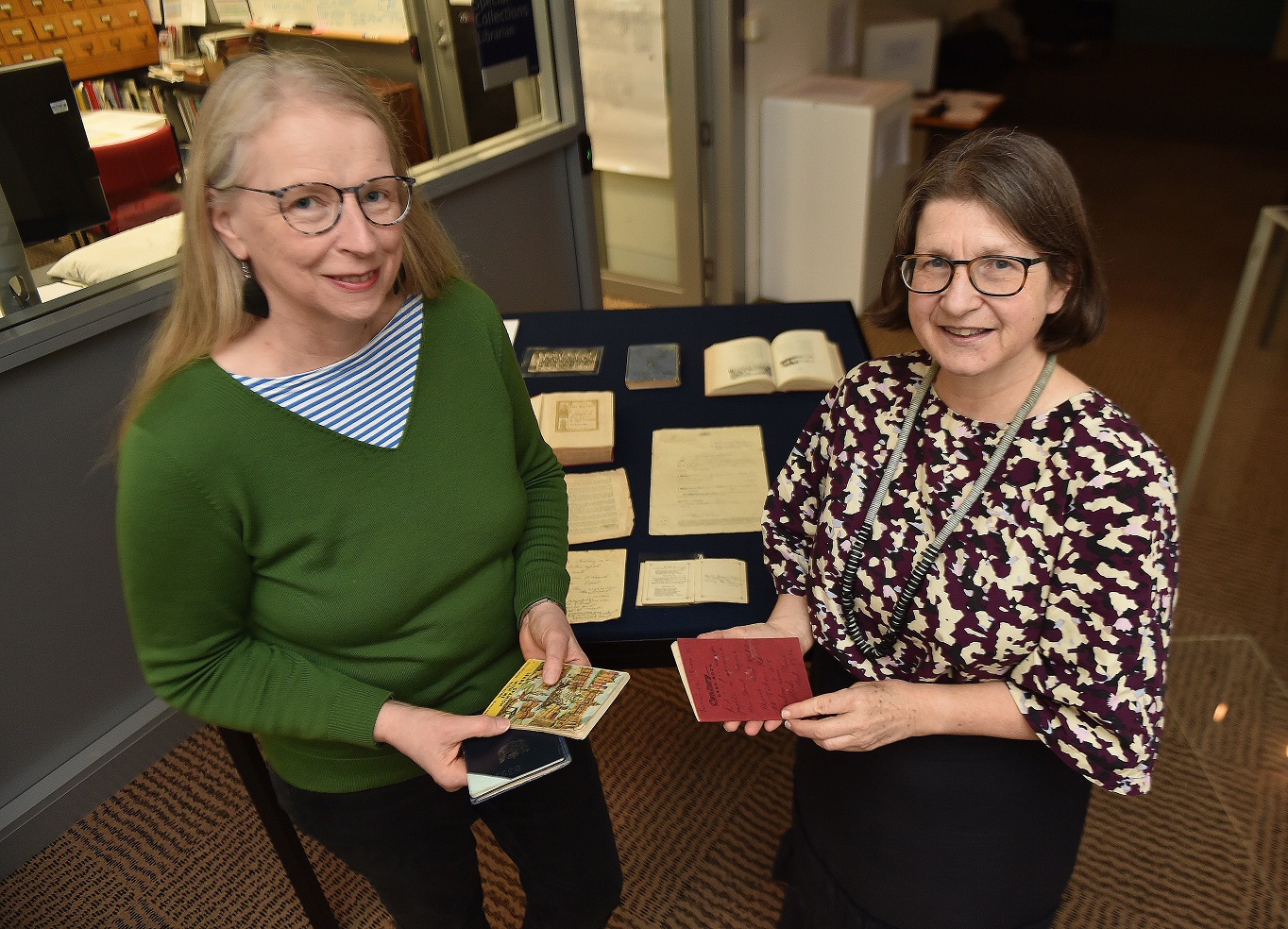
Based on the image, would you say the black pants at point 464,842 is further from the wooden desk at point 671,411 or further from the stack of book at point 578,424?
the stack of book at point 578,424

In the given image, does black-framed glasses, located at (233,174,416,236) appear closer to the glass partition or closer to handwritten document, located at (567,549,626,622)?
handwritten document, located at (567,549,626,622)

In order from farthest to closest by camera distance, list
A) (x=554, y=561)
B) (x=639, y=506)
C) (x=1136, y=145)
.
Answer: (x=1136, y=145)
(x=639, y=506)
(x=554, y=561)

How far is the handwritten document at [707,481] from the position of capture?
1.78m

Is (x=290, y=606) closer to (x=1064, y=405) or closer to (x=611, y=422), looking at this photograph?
(x=611, y=422)

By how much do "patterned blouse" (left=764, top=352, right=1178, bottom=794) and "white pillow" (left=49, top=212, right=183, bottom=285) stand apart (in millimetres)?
1827

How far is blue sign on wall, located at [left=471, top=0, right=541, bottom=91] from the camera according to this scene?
3.10 m

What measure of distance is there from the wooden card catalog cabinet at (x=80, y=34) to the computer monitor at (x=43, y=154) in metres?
0.10

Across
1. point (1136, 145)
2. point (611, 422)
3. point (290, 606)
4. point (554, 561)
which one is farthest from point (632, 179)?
point (1136, 145)

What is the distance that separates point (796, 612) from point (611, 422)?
2.20 ft

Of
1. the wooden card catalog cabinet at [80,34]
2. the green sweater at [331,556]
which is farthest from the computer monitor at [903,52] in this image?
the green sweater at [331,556]

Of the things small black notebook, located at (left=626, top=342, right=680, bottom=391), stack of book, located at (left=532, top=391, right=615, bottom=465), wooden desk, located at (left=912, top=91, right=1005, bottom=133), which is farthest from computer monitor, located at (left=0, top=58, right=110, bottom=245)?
wooden desk, located at (left=912, top=91, right=1005, bottom=133)

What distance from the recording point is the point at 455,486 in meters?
1.29

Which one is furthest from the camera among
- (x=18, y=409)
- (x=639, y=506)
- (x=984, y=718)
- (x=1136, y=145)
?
(x=1136, y=145)

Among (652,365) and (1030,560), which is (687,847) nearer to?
(652,365)
